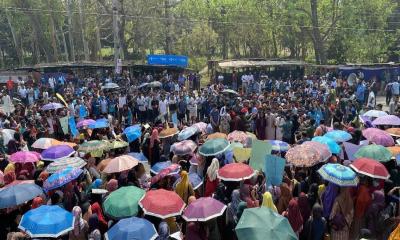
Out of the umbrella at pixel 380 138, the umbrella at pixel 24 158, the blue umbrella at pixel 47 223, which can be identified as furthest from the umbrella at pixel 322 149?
the umbrella at pixel 24 158

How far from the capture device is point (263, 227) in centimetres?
500

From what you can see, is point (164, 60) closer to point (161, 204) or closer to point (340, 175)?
point (340, 175)

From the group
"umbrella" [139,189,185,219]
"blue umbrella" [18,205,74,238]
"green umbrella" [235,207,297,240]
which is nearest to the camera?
"green umbrella" [235,207,297,240]

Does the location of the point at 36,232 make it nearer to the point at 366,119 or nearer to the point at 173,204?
the point at 173,204

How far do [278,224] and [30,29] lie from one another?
160 ft

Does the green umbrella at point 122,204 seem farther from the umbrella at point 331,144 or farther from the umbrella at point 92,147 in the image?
the umbrella at point 331,144

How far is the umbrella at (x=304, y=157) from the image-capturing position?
757cm

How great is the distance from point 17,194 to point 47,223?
1.33 meters

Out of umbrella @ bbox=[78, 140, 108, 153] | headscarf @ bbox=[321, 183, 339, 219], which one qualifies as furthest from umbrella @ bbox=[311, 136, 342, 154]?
umbrella @ bbox=[78, 140, 108, 153]

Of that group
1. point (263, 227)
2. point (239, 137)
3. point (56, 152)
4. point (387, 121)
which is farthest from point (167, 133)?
point (263, 227)

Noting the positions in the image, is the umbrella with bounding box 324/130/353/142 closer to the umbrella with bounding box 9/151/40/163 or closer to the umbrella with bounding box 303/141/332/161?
the umbrella with bounding box 303/141/332/161

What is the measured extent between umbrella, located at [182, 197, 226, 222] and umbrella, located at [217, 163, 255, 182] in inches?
38.2

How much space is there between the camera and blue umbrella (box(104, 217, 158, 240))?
510 cm

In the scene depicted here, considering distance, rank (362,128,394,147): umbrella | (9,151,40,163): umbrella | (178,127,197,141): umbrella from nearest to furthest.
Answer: (9,151,40,163): umbrella < (362,128,394,147): umbrella < (178,127,197,141): umbrella
